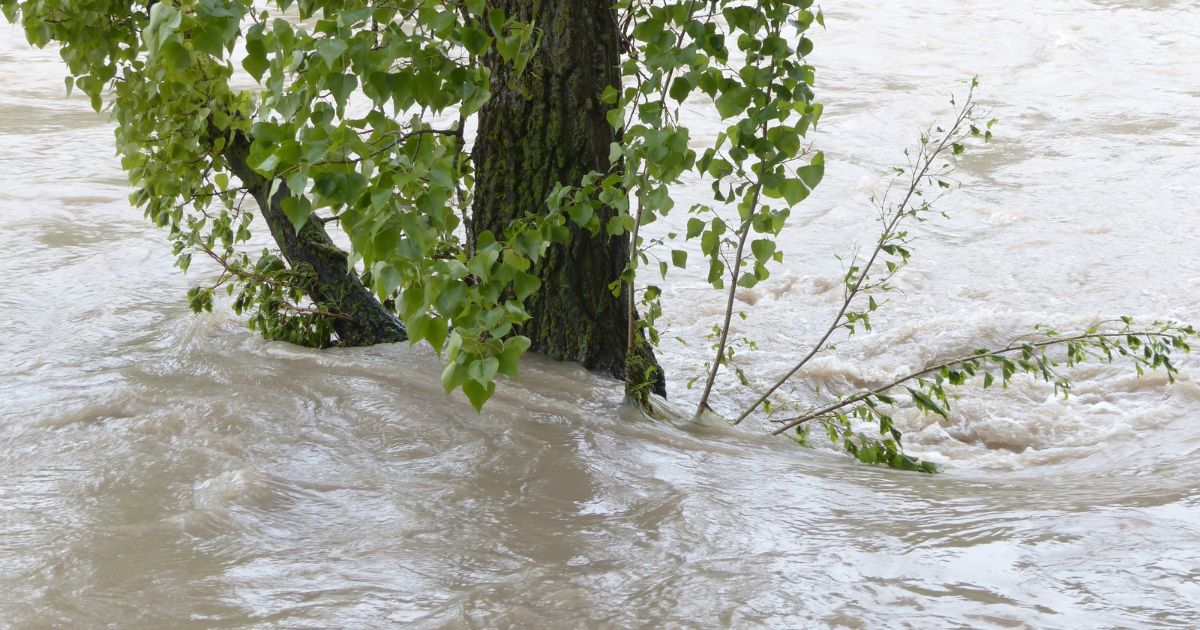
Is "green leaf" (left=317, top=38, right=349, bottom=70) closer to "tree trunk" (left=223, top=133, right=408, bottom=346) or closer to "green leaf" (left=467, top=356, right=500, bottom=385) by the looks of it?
"green leaf" (left=467, top=356, right=500, bottom=385)

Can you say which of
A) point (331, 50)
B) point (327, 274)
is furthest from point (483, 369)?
point (327, 274)

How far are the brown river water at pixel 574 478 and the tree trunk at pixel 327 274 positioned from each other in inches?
12.3

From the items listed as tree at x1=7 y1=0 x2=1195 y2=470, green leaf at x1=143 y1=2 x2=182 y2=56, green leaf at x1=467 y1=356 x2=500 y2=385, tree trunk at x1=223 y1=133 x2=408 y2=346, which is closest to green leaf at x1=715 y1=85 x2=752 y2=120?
tree at x1=7 y1=0 x2=1195 y2=470

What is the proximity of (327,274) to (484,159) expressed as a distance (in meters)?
1.28

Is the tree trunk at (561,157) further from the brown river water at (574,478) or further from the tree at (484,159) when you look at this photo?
the brown river water at (574,478)

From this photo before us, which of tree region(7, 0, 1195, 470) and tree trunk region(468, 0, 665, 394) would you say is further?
tree trunk region(468, 0, 665, 394)

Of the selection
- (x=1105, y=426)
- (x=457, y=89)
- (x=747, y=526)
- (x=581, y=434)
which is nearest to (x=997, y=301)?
(x=1105, y=426)

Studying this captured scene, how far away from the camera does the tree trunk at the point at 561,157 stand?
4.18 meters

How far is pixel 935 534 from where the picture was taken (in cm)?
285

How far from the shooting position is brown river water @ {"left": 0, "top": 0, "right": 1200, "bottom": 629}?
254 cm

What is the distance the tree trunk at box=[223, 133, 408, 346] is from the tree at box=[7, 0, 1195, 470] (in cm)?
1

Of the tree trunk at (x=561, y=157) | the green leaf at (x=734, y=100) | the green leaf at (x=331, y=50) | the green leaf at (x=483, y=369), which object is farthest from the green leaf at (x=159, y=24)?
the tree trunk at (x=561, y=157)

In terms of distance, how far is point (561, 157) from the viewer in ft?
14.0

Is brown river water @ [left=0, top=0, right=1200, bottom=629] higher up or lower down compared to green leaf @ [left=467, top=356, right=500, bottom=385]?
lower down
